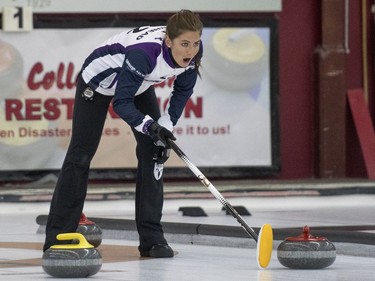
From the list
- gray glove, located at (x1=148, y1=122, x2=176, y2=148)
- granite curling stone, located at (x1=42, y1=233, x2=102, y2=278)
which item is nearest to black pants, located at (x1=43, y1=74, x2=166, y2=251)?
gray glove, located at (x1=148, y1=122, x2=176, y2=148)

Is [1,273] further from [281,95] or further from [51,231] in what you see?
[281,95]

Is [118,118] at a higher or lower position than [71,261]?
higher

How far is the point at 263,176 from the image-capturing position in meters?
10.2

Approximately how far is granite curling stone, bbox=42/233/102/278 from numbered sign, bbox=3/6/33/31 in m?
5.04

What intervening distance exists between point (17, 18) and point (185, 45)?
4604 millimetres

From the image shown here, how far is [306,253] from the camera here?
5.00 m

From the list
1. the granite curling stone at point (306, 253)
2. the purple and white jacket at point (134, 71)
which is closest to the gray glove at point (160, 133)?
the purple and white jacket at point (134, 71)

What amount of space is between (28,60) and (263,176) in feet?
6.73

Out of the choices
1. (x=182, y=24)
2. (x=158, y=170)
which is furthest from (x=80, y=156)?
(x=182, y=24)

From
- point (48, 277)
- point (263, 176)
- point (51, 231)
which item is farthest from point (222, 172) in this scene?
point (48, 277)

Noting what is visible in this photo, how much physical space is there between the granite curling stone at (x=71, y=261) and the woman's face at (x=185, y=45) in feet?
3.03

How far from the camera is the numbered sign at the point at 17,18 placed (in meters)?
9.59

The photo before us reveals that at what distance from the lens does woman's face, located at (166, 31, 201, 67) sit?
520 centimetres

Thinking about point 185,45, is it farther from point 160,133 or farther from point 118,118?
point 118,118
